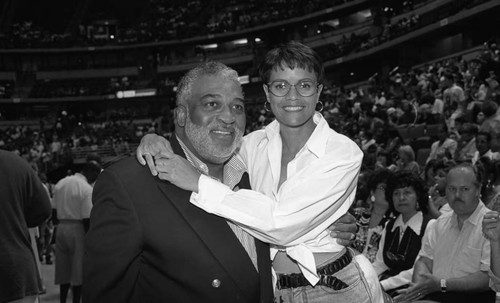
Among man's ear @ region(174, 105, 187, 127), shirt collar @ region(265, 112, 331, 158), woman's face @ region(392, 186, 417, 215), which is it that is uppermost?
man's ear @ region(174, 105, 187, 127)

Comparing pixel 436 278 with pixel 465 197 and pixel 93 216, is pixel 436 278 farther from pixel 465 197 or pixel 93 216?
pixel 93 216

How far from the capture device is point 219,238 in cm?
248

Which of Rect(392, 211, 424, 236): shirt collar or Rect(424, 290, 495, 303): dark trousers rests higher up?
Rect(392, 211, 424, 236): shirt collar

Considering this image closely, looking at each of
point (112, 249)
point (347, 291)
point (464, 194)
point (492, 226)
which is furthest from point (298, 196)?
point (464, 194)

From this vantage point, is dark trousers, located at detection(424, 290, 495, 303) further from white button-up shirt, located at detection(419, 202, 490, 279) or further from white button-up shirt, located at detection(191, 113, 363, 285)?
white button-up shirt, located at detection(191, 113, 363, 285)

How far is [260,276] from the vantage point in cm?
259

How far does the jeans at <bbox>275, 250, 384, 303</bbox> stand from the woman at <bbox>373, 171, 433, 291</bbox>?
6.13ft

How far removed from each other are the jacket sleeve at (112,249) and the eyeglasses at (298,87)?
93 cm

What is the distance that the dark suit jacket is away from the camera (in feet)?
7.62

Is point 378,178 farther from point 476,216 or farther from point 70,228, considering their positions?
point 70,228

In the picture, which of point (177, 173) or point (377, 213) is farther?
point (377, 213)

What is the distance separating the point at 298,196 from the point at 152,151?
66 centimetres

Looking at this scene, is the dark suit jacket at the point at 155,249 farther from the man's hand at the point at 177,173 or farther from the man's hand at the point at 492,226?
the man's hand at the point at 492,226

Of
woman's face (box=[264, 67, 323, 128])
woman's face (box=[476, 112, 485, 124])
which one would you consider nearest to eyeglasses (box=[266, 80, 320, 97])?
woman's face (box=[264, 67, 323, 128])
